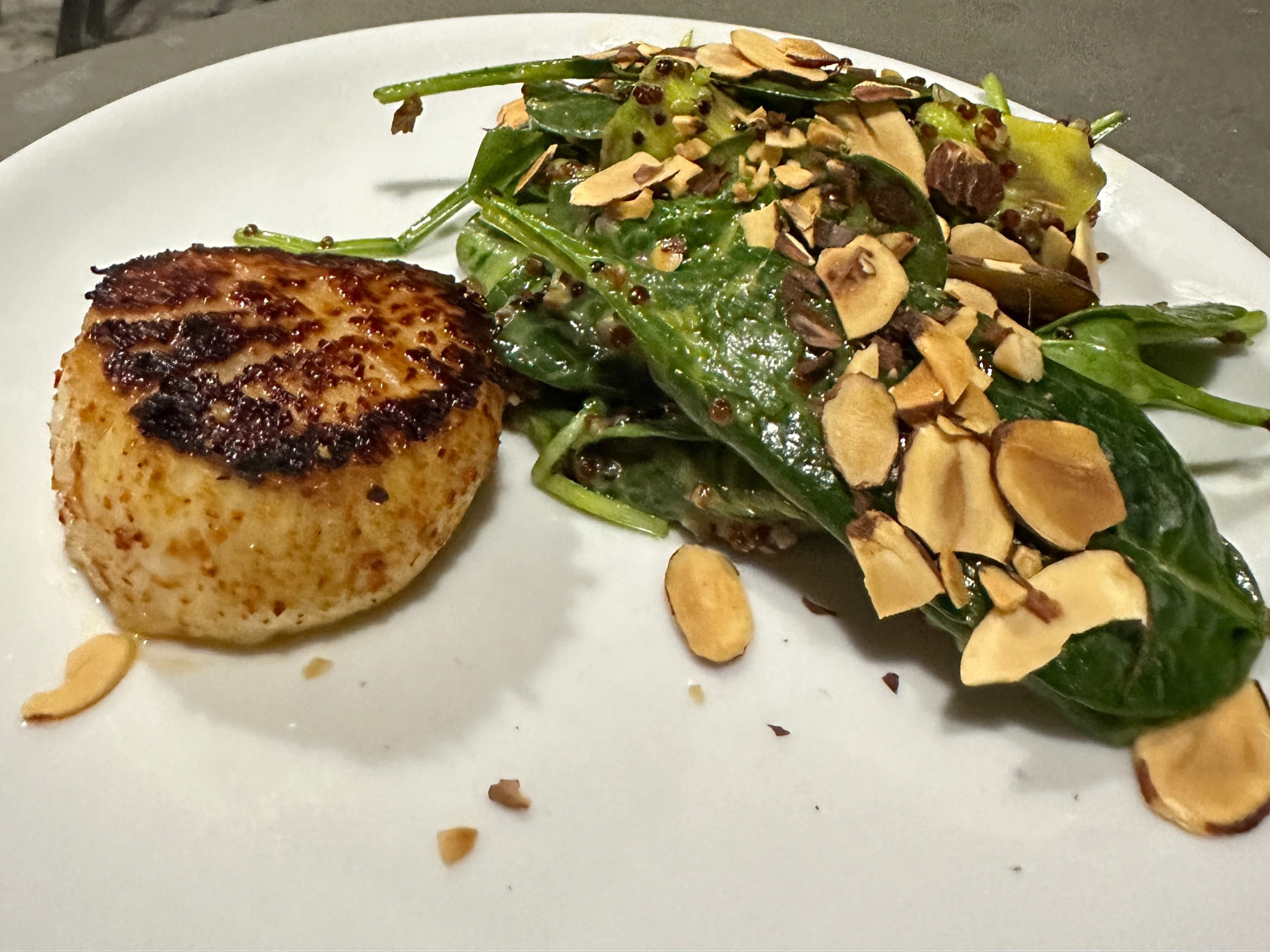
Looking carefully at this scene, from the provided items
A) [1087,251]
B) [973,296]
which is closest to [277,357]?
[973,296]

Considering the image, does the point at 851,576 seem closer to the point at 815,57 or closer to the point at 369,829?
the point at 369,829

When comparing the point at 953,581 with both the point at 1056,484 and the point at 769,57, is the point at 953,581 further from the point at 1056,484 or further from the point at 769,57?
the point at 769,57

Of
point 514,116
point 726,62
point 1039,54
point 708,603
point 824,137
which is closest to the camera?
point 708,603

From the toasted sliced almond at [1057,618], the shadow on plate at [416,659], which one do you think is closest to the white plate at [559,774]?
the shadow on plate at [416,659]

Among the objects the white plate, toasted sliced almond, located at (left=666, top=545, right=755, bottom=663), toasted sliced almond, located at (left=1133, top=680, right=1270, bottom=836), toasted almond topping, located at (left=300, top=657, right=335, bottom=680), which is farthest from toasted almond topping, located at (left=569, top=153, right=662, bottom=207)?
toasted sliced almond, located at (left=1133, top=680, right=1270, bottom=836)

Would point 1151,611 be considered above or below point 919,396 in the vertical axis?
below

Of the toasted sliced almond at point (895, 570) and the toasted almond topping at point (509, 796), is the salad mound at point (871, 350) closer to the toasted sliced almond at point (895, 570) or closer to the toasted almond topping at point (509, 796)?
the toasted sliced almond at point (895, 570)
